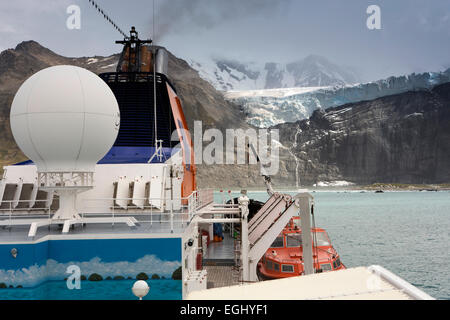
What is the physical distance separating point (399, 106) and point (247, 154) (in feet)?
272

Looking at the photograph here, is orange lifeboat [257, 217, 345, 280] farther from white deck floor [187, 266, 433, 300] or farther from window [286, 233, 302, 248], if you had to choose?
white deck floor [187, 266, 433, 300]

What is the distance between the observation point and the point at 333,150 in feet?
631

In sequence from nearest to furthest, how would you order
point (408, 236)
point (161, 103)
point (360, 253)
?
1. point (161, 103)
2. point (360, 253)
3. point (408, 236)

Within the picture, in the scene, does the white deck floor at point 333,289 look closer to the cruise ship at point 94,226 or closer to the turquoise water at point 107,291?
the cruise ship at point 94,226

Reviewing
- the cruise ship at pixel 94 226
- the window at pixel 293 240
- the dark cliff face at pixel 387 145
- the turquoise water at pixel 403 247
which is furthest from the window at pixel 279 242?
the dark cliff face at pixel 387 145

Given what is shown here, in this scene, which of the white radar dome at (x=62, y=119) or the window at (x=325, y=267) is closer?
the white radar dome at (x=62, y=119)

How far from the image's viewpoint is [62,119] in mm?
12203

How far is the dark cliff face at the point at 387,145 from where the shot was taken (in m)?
184

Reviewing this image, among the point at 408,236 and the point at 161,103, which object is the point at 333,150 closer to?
the point at 408,236

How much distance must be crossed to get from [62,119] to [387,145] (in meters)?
192

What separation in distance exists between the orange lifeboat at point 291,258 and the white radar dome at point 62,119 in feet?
31.6

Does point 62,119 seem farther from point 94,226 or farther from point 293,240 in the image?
point 293,240

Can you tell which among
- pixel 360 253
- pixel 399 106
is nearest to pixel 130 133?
pixel 360 253

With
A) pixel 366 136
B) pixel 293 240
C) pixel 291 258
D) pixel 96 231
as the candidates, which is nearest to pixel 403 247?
pixel 293 240
